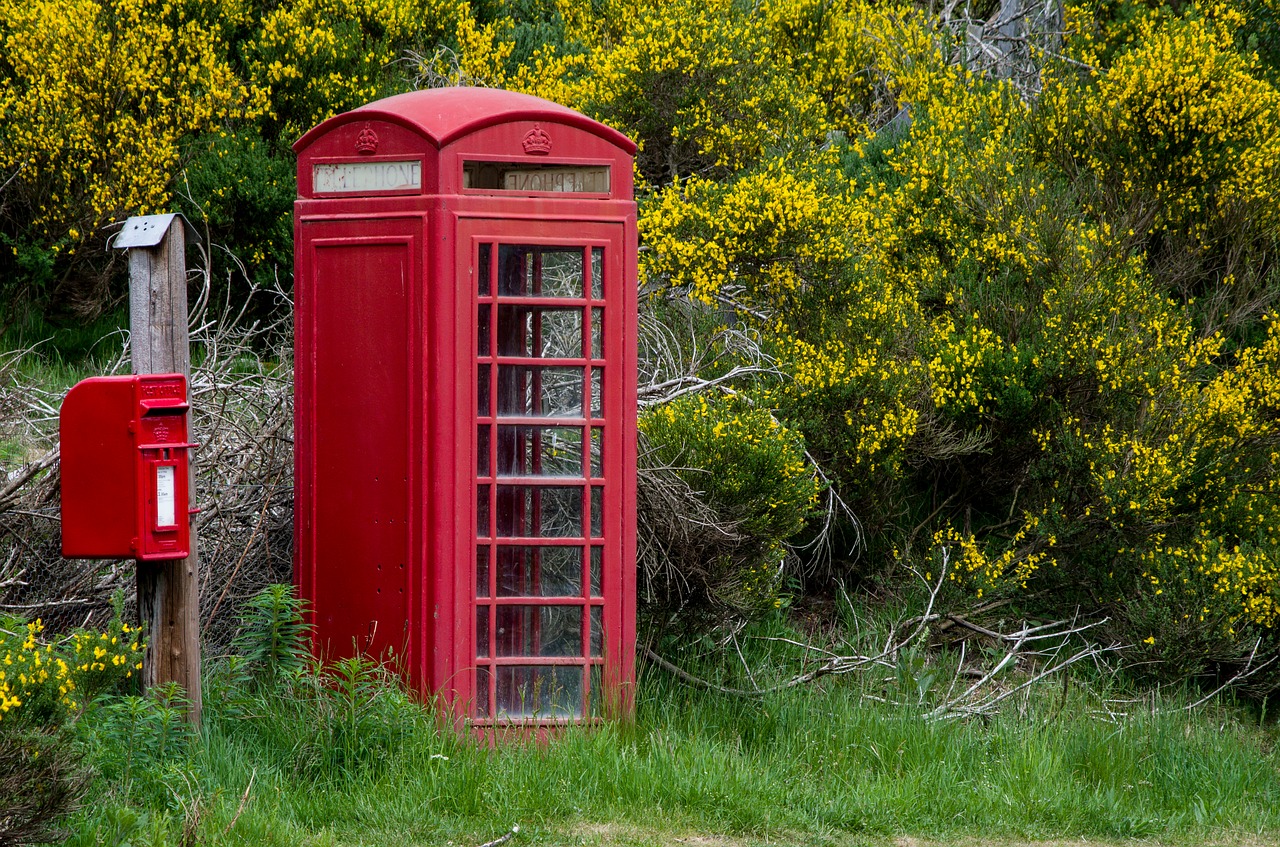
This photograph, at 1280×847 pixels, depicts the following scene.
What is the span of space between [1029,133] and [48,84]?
299 inches

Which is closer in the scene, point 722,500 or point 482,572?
point 482,572

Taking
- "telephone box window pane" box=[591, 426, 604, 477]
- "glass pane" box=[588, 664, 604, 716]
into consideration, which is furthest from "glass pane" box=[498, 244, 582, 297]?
"glass pane" box=[588, 664, 604, 716]

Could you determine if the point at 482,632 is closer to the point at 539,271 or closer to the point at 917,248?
the point at 539,271

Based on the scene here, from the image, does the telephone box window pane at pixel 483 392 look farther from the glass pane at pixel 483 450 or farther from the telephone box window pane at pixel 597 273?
the telephone box window pane at pixel 597 273

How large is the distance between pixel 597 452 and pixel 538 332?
1.84 feet

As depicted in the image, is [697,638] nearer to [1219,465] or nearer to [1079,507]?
[1079,507]

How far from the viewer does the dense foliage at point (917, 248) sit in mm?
7930

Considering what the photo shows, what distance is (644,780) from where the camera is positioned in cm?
473

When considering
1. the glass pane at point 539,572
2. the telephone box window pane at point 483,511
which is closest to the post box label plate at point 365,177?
the telephone box window pane at point 483,511

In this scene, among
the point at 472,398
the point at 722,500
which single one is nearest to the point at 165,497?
the point at 472,398

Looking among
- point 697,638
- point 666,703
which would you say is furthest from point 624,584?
point 697,638

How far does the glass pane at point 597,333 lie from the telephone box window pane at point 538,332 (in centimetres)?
6

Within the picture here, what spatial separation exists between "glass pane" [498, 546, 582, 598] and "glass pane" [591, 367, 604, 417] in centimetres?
56

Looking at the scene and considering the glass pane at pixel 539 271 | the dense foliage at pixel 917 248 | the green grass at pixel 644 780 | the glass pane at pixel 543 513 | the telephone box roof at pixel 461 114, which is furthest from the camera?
the dense foliage at pixel 917 248
